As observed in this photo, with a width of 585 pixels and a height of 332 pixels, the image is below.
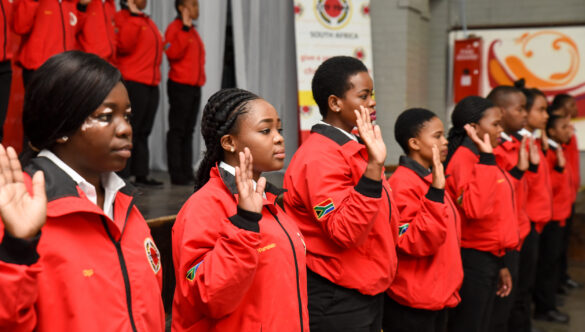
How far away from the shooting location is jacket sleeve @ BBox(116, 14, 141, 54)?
4.35 m

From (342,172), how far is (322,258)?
0.30m

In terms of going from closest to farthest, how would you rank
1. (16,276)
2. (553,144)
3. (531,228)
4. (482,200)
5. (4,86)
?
(16,276), (482,200), (4,86), (531,228), (553,144)

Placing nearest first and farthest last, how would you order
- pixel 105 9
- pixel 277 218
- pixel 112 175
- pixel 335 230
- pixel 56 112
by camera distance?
1. pixel 56 112
2. pixel 112 175
3. pixel 277 218
4. pixel 335 230
5. pixel 105 9

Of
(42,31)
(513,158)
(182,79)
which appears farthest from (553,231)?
(42,31)

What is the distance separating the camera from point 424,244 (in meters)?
2.30

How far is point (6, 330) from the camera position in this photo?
103 cm

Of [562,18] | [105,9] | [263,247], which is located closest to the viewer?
[263,247]

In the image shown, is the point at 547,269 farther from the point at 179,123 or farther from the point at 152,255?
the point at 152,255

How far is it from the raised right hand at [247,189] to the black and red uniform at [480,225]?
164cm

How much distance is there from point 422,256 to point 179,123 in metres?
3.02

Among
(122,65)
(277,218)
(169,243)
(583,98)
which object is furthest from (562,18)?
(277,218)

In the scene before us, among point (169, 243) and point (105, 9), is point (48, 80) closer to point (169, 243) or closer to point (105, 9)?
point (169, 243)

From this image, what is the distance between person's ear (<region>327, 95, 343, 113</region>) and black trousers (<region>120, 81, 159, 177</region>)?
97.8 inches

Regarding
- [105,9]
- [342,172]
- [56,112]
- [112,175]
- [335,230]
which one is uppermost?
[105,9]
